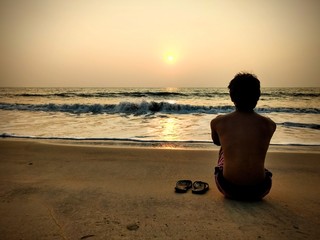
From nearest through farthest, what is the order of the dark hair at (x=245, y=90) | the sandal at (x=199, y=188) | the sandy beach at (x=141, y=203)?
the sandy beach at (x=141, y=203)
the dark hair at (x=245, y=90)
the sandal at (x=199, y=188)

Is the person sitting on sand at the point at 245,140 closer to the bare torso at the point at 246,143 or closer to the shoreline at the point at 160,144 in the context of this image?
the bare torso at the point at 246,143

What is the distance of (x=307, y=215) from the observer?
96.0 inches

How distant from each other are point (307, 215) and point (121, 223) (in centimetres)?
160

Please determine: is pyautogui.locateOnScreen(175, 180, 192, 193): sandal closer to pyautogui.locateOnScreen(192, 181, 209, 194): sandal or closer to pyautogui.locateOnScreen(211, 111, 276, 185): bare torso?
pyautogui.locateOnScreen(192, 181, 209, 194): sandal

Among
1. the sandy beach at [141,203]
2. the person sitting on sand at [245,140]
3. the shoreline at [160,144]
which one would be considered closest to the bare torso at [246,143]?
the person sitting on sand at [245,140]

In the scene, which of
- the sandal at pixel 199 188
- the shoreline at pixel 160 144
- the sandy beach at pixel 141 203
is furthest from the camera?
the shoreline at pixel 160 144

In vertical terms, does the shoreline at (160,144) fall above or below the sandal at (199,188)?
below

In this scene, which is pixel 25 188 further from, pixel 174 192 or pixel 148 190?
pixel 174 192

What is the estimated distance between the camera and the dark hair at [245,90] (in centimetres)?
251

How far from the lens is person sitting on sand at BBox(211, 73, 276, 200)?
2.54 metres

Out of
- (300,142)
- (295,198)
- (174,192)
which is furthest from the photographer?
(300,142)

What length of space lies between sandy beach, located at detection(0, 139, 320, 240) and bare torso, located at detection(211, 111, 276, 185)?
0.98 feet

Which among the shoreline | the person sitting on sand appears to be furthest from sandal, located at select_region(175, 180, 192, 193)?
the shoreline

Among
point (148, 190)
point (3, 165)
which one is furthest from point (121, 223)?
point (3, 165)
